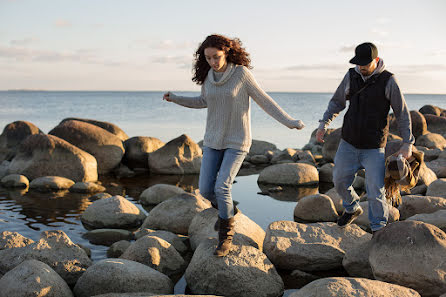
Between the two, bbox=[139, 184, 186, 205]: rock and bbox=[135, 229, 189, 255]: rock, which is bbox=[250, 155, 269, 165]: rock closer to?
bbox=[139, 184, 186, 205]: rock

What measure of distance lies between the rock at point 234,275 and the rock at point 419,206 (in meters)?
3.20

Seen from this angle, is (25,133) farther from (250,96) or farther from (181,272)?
(250,96)

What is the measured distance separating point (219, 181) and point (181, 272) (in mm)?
1636

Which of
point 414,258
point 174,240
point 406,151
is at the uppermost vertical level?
point 406,151

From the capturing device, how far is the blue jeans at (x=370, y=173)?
5.06m

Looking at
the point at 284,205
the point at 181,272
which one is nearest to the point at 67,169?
the point at 284,205

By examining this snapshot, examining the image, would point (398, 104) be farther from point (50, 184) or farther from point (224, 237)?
point (50, 184)

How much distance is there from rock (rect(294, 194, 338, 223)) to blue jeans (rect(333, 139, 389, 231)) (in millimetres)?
2511

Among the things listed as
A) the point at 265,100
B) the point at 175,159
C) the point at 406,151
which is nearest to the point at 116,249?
the point at 265,100

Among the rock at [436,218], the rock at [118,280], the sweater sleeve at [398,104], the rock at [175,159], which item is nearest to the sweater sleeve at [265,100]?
the sweater sleeve at [398,104]

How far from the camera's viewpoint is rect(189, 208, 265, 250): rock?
5.97 metres

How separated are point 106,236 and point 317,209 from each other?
3.44 metres

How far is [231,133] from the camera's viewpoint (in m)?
4.81

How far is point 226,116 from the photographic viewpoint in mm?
4812
